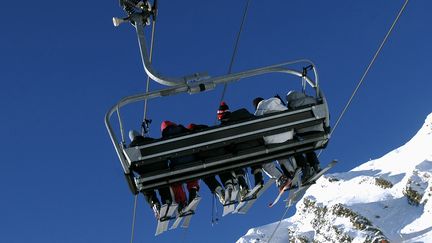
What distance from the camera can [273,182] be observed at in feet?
36.6

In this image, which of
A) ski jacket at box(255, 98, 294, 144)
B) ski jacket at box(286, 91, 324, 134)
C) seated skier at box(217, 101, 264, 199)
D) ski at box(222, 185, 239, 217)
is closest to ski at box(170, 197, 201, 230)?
ski at box(222, 185, 239, 217)

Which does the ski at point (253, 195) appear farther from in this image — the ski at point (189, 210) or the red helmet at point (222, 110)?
the red helmet at point (222, 110)

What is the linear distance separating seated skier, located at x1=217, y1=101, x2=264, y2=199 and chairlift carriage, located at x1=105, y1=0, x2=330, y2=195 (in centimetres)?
7

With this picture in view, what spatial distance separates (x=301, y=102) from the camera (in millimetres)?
9680

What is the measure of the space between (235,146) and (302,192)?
2948 millimetres

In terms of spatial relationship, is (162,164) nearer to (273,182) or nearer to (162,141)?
(162,141)

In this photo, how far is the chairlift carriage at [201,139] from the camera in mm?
8898

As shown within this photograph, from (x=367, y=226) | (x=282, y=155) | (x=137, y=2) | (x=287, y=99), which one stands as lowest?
(x=282, y=155)

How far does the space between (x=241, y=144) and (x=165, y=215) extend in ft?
6.96

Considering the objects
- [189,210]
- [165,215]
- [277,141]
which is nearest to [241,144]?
[277,141]

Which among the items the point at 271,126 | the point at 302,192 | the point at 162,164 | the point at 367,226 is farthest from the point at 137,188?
the point at 367,226

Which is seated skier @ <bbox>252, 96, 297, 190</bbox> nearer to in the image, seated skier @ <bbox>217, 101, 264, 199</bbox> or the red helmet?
seated skier @ <bbox>217, 101, 264, 199</bbox>

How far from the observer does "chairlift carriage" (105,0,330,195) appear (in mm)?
8898

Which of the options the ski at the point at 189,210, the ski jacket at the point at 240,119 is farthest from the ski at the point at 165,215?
the ski jacket at the point at 240,119
